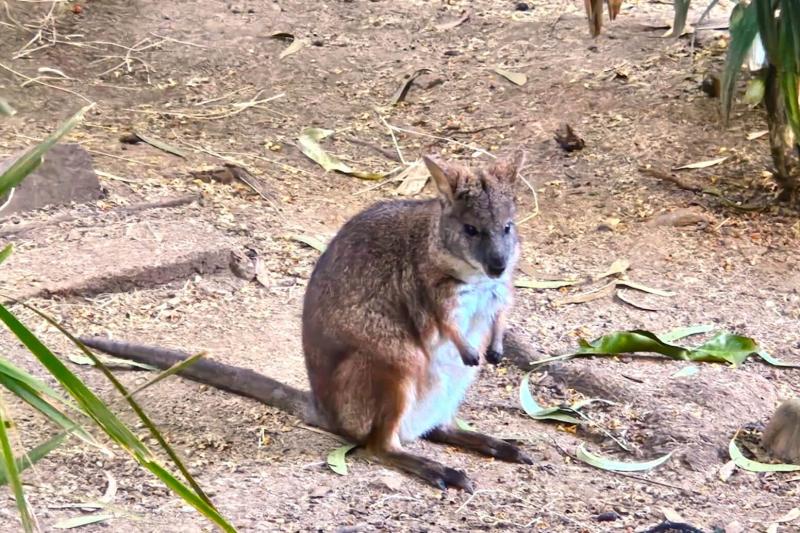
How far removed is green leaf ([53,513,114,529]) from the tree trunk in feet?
12.1

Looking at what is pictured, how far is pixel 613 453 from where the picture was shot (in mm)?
3814

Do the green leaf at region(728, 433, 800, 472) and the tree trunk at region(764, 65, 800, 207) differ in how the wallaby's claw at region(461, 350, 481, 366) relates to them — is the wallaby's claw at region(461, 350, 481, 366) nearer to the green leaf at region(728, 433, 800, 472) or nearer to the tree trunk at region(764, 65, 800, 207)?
the green leaf at region(728, 433, 800, 472)

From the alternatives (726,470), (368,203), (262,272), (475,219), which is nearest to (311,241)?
(262,272)

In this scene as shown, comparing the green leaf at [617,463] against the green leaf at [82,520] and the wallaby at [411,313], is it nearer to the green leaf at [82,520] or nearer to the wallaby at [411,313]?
the wallaby at [411,313]

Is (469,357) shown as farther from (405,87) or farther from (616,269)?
(405,87)

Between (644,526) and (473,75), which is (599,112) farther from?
(644,526)

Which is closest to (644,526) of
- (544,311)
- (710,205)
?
(544,311)

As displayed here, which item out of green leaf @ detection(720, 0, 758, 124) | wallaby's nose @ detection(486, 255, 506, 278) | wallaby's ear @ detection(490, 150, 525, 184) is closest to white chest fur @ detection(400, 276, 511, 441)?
wallaby's nose @ detection(486, 255, 506, 278)

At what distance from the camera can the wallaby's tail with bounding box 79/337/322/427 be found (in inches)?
153

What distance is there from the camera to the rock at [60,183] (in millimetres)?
5234

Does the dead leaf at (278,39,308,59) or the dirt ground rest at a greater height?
the dead leaf at (278,39,308,59)

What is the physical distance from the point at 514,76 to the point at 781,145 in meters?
1.99

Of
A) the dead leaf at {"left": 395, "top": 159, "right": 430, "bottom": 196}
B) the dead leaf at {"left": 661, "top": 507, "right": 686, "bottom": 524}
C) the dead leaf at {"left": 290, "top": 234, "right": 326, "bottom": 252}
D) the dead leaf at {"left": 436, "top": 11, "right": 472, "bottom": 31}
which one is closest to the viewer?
the dead leaf at {"left": 661, "top": 507, "right": 686, "bottom": 524}

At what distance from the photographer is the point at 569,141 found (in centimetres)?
629
